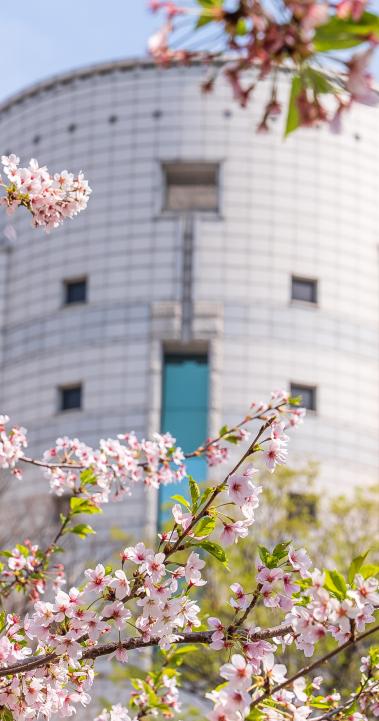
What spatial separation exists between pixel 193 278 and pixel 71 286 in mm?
5587

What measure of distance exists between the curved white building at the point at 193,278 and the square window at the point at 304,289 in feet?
0.30

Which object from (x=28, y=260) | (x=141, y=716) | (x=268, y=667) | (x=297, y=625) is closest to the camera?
(x=297, y=625)

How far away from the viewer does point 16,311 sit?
51.2 metres

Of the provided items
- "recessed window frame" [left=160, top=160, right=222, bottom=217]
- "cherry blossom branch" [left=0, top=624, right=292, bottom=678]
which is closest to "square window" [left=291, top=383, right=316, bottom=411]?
"recessed window frame" [left=160, top=160, right=222, bottom=217]

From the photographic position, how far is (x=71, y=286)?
50219mm

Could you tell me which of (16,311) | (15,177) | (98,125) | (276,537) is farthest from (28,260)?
(15,177)

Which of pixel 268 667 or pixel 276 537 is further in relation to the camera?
pixel 276 537

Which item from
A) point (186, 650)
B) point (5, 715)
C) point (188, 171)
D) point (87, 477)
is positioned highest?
point (188, 171)

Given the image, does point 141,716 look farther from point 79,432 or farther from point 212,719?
point 79,432

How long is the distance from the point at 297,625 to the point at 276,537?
27062mm

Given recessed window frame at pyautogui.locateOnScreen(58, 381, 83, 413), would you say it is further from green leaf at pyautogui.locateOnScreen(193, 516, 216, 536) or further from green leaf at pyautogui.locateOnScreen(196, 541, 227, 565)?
green leaf at pyautogui.locateOnScreen(196, 541, 227, 565)

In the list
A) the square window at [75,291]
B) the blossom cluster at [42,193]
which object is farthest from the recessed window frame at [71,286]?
the blossom cluster at [42,193]

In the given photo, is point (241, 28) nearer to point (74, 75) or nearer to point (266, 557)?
point (266, 557)

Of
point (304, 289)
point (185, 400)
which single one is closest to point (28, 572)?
point (185, 400)
